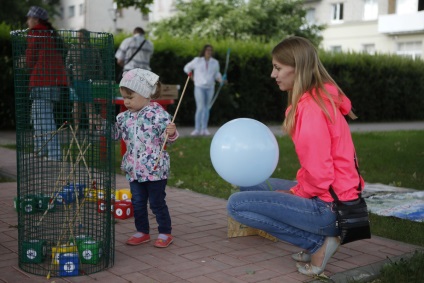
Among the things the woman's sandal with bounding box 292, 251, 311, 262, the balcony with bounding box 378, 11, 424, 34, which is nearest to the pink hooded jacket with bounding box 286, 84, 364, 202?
the woman's sandal with bounding box 292, 251, 311, 262

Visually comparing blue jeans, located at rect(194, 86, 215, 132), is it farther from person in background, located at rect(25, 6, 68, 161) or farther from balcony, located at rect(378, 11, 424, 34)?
balcony, located at rect(378, 11, 424, 34)

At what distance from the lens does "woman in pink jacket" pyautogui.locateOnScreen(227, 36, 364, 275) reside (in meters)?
3.71

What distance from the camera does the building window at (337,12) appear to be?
36281mm

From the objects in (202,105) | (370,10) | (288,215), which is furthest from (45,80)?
(370,10)

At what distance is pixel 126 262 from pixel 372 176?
185 inches

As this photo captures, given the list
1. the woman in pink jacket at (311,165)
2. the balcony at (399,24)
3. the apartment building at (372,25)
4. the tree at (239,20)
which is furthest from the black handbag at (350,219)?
the balcony at (399,24)

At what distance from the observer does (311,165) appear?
3717 mm

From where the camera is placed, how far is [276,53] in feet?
13.2

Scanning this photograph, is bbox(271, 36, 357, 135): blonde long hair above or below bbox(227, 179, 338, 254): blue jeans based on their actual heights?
above

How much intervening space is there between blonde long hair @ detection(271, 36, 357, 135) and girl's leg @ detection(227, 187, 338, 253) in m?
0.47

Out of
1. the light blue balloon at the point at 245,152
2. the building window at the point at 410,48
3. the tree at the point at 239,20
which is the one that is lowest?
the light blue balloon at the point at 245,152

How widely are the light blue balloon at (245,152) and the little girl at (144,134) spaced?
1.53 feet

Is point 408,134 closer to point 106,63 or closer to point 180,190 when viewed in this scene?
point 180,190

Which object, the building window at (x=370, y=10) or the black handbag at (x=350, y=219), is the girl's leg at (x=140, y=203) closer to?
the black handbag at (x=350, y=219)
